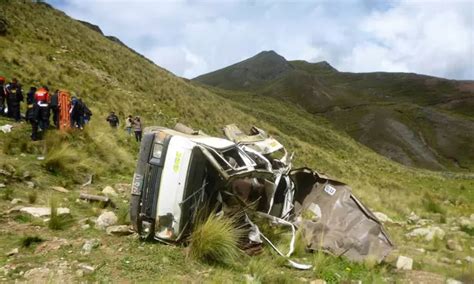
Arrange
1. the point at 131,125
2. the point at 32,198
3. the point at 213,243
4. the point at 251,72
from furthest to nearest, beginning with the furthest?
1. the point at 251,72
2. the point at 131,125
3. the point at 32,198
4. the point at 213,243

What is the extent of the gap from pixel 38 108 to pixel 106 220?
19.2 ft

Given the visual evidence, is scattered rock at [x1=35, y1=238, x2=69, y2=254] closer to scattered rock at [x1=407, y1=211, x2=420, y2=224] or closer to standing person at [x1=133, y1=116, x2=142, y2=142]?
scattered rock at [x1=407, y1=211, x2=420, y2=224]

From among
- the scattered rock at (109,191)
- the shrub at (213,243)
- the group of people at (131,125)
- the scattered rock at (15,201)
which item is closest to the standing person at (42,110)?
the scattered rock at (109,191)

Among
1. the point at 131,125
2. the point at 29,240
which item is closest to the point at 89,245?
the point at 29,240

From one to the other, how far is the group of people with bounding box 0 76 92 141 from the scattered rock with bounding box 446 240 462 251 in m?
9.83

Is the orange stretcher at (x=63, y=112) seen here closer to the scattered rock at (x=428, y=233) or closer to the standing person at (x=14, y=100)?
the standing person at (x=14, y=100)

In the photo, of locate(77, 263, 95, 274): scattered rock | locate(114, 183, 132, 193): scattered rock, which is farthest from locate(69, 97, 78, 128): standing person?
locate(77, 263, 95, 274): scattered rock

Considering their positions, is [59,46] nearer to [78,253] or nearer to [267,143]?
[267,143]

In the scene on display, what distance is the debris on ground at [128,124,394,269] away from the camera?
647 centimetres

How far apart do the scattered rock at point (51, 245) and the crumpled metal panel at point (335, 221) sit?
12.3 ft

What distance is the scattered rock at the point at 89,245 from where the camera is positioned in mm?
6213

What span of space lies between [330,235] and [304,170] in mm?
1653

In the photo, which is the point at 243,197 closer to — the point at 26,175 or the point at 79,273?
the point at 79,273

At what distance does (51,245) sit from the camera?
6367mm
